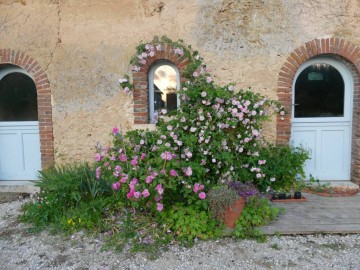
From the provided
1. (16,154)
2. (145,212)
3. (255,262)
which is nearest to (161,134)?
(145,212)

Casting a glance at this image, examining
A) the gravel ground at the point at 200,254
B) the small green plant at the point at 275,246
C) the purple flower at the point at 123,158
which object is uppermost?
the purple flower at the point at 123,158

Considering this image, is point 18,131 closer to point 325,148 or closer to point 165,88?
point 165,88

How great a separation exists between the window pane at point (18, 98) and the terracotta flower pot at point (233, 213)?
3884 millimetres

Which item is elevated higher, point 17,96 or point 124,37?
point 124,37

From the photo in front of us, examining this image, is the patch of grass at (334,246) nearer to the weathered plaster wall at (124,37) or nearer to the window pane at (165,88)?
the weathered plaster wall at (124,37)

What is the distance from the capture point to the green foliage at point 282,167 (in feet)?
14.8

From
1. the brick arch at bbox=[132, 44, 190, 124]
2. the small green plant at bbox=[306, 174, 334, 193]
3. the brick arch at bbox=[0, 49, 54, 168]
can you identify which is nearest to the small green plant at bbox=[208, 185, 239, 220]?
the brick arch at bbox=[132, 44, 190, 124]

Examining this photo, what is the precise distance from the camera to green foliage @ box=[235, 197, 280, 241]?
3395 millimetres

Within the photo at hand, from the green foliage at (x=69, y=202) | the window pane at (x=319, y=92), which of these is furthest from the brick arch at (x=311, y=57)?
the green foliage at (x=69, y=202)

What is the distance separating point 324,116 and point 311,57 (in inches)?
41.6

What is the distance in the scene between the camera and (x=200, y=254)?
313 cm

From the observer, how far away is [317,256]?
3.05 meters

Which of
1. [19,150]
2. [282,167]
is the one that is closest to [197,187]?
[282,167]

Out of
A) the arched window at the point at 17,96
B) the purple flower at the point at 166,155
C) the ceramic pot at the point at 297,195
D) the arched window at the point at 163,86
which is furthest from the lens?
the arched window at the point at 17,96
